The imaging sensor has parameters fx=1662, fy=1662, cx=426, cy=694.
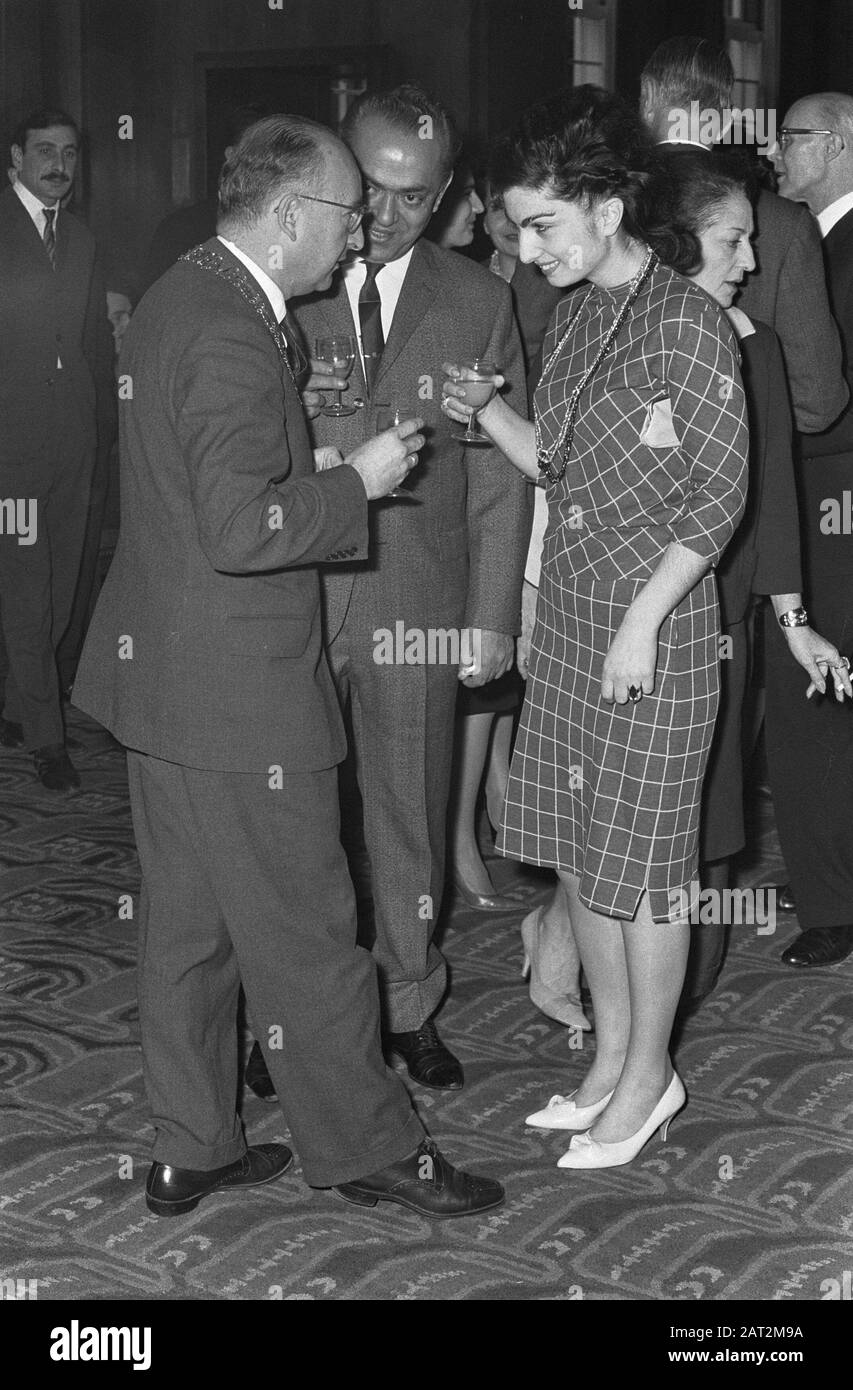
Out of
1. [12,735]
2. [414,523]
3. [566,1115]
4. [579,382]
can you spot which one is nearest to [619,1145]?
[566,1115]

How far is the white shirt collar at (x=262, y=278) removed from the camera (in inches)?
87.0

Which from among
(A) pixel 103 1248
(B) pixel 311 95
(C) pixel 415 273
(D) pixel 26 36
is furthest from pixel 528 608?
(B) pixel 311 95

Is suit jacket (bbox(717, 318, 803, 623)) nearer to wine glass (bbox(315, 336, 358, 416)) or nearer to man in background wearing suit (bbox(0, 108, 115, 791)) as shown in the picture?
wine glass (bbox(315, 336, 358, 416))

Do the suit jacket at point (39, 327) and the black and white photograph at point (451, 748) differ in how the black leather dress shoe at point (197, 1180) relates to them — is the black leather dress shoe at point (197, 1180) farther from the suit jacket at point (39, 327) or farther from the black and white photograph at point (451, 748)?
the suit jacket at point (39, 327)

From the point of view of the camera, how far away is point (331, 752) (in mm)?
2316

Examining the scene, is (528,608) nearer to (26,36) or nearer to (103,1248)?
(103,1248)

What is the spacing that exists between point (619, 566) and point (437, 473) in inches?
18.3

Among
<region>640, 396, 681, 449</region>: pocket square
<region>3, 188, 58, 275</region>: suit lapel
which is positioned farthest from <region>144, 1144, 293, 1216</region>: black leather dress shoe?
<region>3, 188, 58, 275</region>: suit lapel

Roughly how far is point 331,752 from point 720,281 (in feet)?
3.53

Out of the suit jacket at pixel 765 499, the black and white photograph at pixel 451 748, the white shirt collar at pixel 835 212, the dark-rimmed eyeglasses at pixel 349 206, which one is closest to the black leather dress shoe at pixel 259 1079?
the black and white photograph at pixel 451 748

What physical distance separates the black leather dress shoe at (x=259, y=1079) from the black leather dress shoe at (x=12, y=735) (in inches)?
103

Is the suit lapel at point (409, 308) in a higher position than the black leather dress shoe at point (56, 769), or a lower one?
higher

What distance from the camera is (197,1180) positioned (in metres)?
2.52

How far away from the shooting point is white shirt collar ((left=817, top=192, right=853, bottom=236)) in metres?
3.50
